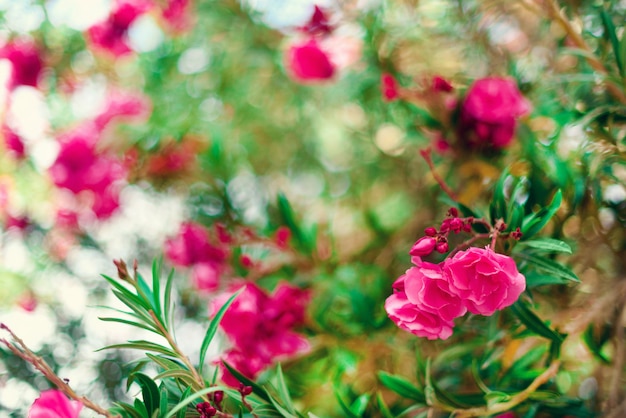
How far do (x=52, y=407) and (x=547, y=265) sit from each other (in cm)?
52

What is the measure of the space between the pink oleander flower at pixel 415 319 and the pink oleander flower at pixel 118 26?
3.74 feet

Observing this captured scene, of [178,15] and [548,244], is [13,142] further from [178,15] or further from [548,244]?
[548,244]

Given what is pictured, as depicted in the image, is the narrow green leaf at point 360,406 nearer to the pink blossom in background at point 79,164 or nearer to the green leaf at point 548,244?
the green leaf at point 548,244

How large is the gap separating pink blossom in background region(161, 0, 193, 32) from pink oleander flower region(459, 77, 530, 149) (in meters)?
0.75

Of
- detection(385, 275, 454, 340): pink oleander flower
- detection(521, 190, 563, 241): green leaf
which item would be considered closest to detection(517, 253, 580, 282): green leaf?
detection(521, 190, 563, 241): green leaf

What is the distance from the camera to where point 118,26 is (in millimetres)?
1441

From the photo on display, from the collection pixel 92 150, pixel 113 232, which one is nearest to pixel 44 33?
pixel 92 150

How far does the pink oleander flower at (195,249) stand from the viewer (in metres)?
1.28

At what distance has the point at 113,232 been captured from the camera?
59.2 inches

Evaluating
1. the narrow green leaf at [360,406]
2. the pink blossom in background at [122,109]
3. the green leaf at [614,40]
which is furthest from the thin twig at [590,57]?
the pink blossom in background at [122,109]

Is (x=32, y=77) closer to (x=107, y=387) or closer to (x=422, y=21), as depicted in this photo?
(x=107, y=387)

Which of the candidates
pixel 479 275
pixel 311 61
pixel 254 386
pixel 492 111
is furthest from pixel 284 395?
pixel 311 61

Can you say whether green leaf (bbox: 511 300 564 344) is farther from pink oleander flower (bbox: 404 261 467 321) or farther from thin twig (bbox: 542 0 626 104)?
thin twig (bbox: 542 0 626 104)

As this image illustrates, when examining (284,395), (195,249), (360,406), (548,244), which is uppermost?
(548,244)
